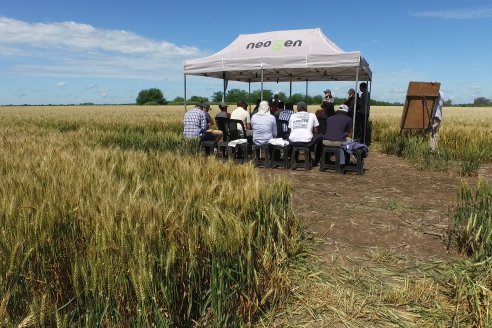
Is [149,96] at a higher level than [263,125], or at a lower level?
higher

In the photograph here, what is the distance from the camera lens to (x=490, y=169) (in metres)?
7.65

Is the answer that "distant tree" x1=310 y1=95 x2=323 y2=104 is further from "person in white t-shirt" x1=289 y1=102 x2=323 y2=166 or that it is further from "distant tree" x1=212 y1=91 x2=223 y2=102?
"person in white t-shirt" x1=289 y1=102 x2=323 y2=166

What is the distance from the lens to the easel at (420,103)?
9258 millimetres

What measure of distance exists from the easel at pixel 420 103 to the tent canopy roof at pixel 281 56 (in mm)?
1267

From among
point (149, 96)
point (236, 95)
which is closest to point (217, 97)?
point (236, 95)

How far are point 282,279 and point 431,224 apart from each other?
2280mm

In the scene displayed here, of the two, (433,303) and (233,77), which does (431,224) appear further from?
(233,77)

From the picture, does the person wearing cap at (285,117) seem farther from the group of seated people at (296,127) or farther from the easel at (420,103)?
the easel at (420,103)

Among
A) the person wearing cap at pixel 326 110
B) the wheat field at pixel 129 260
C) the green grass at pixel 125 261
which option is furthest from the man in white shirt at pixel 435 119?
the green grass at pixel 125 261

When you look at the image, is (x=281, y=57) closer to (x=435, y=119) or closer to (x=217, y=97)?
(x=435, y=119)

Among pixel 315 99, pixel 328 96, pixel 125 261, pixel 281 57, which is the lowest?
pixel 125 261

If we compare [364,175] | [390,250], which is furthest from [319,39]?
[390,250]

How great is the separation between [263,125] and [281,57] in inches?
79.5

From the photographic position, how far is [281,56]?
8562 mm
